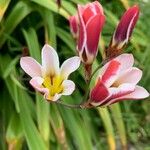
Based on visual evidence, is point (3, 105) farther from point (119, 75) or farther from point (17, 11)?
point (119, 75)

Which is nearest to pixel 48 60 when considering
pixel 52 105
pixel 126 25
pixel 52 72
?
pixel 52 72

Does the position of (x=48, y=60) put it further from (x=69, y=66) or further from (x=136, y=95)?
(x=136, y=95)

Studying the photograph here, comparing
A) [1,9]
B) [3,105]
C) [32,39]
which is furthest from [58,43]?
[1,9]

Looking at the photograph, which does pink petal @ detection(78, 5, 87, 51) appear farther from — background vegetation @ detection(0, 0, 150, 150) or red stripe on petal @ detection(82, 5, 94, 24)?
background vegetation @ detection(0, 0, 150, 150)

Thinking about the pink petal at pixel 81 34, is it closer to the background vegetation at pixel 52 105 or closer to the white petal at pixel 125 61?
the white petal at pixel 125 61

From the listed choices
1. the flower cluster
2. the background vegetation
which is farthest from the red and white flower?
Answer: the background vegetation

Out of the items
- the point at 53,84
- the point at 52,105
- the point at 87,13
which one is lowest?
the point at 52,105
